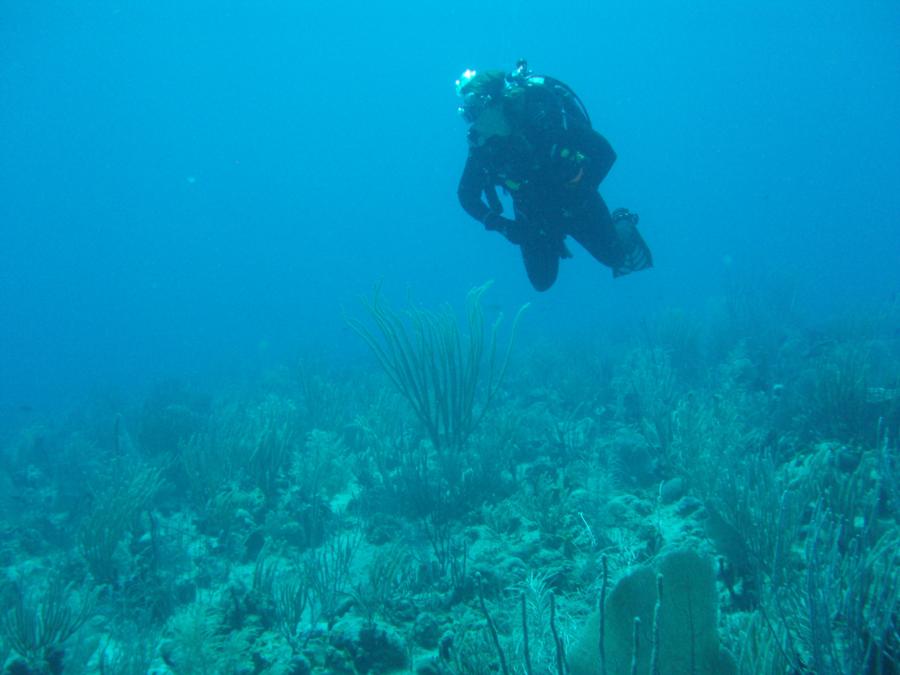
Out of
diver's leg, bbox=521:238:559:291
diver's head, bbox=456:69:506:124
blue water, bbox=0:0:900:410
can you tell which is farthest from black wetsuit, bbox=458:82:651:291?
blue water, bbox=0:0:900:410

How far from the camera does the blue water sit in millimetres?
74500

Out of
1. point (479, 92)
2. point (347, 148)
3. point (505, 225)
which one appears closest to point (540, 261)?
point (505, 225)

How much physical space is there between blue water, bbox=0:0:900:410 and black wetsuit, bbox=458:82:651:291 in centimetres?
4812

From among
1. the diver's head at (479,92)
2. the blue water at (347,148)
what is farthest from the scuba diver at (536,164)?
the blue water at (347,148)

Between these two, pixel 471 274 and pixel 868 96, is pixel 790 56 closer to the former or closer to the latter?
pixel 868 96

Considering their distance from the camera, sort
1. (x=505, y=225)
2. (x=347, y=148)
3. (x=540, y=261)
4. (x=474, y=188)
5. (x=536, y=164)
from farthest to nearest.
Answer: (x=347, y=148) < (x=540, y=261) < (x=474, y=188) < (x=505, y=225) < (x=536, y=164)

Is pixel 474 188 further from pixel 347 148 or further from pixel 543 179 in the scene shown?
pixel 347 148

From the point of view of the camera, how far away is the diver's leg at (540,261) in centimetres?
566

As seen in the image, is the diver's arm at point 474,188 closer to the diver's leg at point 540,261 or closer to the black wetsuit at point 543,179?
the black wetsuit at point 543,179

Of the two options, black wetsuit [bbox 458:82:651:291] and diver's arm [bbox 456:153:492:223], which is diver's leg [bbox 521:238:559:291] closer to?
black wetsuit [bbox 458:82:651:291]

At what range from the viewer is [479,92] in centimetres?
524

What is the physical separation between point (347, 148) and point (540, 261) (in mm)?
153898

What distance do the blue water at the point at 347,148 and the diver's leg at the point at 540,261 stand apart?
4804cm

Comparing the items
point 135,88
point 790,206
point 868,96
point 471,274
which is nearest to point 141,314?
point 135,88
